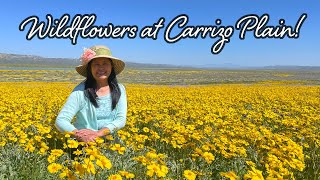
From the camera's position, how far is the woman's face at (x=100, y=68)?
4320 mm

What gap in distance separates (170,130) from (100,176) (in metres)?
2.27

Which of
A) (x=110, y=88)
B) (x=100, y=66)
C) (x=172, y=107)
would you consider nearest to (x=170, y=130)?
(x=110, y=88)

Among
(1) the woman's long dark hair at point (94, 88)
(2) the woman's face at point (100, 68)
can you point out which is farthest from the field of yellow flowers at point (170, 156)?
(2) the woman's face at point (100, 68)

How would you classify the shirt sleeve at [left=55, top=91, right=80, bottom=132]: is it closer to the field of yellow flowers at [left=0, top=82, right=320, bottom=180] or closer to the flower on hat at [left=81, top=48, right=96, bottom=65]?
the field of yellow flowers at [left=0, top=82, right=320, bottom=180]

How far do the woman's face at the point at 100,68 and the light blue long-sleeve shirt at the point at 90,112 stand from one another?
264mm

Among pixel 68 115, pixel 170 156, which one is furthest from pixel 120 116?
pixel 170 156

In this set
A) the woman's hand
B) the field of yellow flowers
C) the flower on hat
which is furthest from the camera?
the flower on hat

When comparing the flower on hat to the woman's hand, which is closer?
the woman's hand

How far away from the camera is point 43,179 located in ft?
12.2

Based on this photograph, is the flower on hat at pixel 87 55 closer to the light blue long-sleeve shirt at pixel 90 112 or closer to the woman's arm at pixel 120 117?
the light blue long-sleeve shirt at pixel 90 112

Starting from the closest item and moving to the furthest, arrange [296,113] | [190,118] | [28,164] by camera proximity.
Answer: [28,164] → [190,118] → [296,113]

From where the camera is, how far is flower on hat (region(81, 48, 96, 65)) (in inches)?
166

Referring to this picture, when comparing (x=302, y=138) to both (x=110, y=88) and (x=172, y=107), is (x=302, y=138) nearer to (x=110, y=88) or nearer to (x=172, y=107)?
(x=110, y=88)

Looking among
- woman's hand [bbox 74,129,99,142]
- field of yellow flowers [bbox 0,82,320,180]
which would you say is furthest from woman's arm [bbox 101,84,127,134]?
woman's hand [bbox 74,129,99,142]
